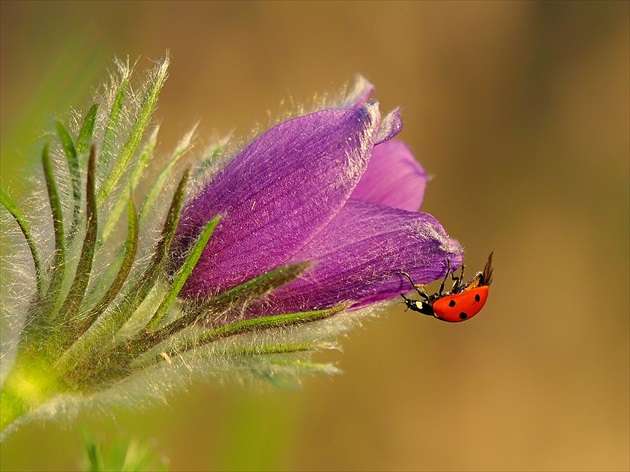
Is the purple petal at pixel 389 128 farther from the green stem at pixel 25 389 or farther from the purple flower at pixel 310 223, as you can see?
the green stem at pixel 25 389

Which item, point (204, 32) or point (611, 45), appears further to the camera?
point (611, 45)

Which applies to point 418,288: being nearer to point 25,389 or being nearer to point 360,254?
point 360,254

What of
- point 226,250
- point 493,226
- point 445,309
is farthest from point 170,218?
point 493,226

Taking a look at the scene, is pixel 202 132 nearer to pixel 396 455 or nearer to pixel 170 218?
pixel 396 455

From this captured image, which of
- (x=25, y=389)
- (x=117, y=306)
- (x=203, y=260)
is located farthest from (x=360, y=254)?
(x=25, y=389)

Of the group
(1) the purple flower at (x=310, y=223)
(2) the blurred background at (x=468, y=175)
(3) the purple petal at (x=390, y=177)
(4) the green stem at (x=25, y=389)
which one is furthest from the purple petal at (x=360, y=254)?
(2) the blurred background at (x=468, y=175)
